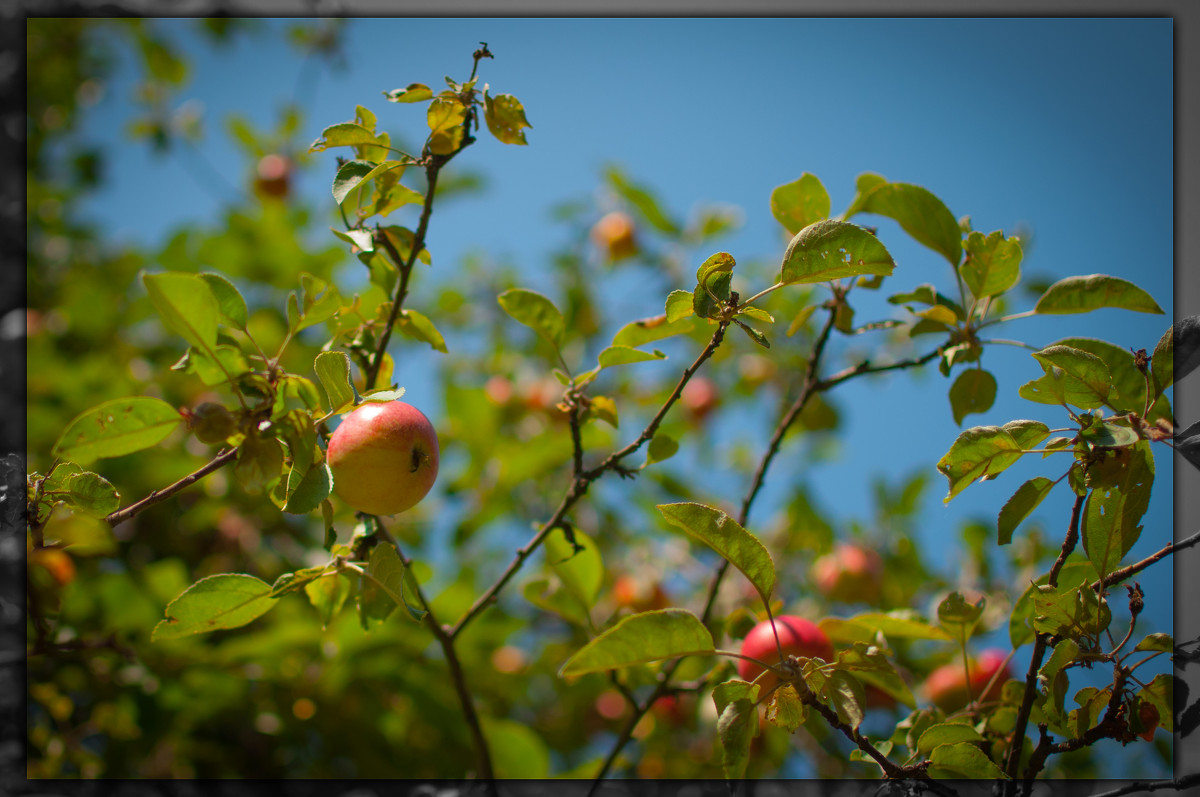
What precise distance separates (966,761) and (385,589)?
2.24ft

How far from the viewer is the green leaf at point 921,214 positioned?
3.40 feet

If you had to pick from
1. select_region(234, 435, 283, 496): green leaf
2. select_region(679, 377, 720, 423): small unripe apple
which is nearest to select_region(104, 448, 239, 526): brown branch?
select_region(234, 435, 283, 496): green leaf

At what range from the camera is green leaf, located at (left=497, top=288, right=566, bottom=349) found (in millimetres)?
1078

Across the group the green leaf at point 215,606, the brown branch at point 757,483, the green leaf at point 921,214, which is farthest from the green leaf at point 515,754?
the green leaf at point 921,214

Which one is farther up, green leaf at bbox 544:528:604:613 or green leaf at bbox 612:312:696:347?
green leaf at bbox 612:312:696:347

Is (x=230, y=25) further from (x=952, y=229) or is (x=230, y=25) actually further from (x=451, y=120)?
(x=952, y=229)

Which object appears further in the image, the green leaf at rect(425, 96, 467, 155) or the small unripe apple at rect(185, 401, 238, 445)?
the green leaf at rect(425, 96, 467, 155)

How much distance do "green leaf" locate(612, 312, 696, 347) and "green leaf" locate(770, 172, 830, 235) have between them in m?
0.23

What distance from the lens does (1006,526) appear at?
86 centimetres

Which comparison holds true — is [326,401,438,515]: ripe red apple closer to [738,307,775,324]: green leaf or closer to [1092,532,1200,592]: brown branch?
[738,307,775,324]: green leaf

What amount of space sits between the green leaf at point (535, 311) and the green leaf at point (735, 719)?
1.78 feet

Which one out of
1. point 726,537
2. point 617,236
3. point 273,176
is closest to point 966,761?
point 726,537

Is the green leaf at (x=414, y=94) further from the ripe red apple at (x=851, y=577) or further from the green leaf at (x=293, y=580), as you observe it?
the ripe red apple at (x=851, y=577)

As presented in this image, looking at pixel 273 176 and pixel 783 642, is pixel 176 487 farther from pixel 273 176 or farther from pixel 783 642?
pixel 273 176
